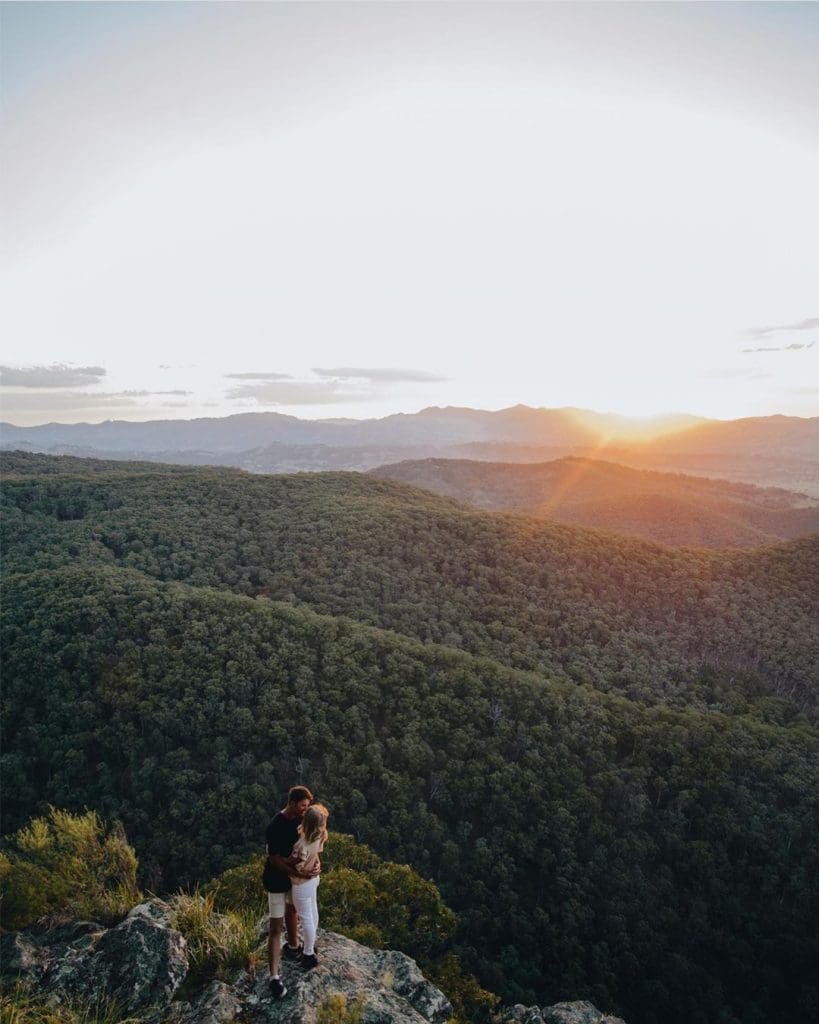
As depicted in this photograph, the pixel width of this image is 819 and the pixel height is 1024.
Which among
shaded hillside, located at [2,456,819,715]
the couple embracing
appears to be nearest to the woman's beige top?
the couple embracing

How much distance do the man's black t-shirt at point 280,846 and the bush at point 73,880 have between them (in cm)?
471

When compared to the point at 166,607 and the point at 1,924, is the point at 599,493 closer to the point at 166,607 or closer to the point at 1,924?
the point at 166,607

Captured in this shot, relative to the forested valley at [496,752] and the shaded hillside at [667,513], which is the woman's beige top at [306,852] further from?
the shaded hillside at [667,513]

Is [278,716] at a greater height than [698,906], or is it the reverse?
[278,716]

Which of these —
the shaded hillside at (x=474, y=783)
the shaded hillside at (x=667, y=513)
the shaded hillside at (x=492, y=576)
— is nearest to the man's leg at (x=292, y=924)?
the shaded hillside at (x=474, y=783)

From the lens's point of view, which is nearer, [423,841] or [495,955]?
[495,955]

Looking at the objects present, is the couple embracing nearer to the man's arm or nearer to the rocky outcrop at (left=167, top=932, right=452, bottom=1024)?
the man's arm

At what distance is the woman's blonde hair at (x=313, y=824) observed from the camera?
8773 millimetres

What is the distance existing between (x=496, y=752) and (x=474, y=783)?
2.84 meters

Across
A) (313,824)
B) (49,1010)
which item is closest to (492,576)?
(313,824)

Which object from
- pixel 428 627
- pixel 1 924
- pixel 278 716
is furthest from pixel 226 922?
pixel 428 627

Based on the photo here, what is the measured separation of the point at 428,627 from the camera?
54000mm

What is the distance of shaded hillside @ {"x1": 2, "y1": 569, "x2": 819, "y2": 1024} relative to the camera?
30.3 metres

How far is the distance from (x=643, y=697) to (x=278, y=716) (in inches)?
1273
